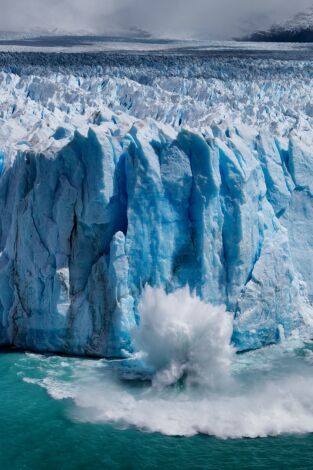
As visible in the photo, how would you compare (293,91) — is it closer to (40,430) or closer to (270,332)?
(270,332)

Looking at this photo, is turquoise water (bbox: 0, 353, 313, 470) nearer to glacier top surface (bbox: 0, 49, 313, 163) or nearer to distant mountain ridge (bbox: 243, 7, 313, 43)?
glacier top surface (bbox: 0, 49, 313, 163)

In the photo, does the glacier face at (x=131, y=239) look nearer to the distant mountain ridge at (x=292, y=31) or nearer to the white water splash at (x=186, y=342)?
the white water splash at (x=186, y=342)

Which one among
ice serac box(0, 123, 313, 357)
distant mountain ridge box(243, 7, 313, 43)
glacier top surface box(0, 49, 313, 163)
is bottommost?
ice serac box(0, 123, 313, 357)

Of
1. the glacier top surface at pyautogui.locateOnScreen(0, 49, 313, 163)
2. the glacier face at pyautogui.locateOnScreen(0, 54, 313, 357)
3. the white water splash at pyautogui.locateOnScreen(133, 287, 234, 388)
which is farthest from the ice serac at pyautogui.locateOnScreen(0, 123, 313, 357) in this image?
the glacier top surface at pyautogui.locateOnScreen(0, 49, 313, 163)

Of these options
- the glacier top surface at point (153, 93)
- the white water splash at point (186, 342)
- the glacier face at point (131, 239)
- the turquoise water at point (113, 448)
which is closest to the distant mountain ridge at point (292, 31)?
the glacier top surface at point (153, 93)

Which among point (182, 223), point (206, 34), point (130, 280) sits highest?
point (206, 34)

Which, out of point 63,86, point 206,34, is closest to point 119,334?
point 63,86
